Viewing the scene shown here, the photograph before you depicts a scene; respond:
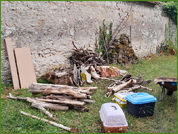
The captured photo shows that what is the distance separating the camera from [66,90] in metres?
4.43

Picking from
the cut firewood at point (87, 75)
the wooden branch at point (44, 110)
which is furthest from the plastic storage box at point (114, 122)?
the cut firewood at point (87, 75)

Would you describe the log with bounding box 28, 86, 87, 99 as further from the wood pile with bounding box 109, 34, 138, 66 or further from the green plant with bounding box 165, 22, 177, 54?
the green plant with bounding box 165, 22, 177, 54

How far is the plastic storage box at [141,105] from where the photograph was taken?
3.76m

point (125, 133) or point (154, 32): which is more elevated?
point (154, 32)

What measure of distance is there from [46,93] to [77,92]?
930mm

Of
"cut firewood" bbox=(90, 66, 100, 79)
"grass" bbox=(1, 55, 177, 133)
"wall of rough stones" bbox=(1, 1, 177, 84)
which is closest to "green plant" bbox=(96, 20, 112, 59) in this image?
"wall of rough stones" bbox=(1, 1, 177, 84)

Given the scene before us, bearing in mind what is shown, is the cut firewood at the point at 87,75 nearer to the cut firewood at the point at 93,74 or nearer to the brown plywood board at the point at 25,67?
the cut firewood at the point at 93,74

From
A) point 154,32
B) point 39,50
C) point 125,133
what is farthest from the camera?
point 154,32

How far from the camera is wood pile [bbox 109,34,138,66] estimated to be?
9666 millimetres

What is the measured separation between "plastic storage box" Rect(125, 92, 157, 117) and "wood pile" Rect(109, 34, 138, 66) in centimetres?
584

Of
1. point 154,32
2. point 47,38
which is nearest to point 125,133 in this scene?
point 47,38

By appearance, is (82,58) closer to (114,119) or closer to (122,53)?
(122,53)

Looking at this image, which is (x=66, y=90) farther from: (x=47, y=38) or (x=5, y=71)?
(x=47, y=38)

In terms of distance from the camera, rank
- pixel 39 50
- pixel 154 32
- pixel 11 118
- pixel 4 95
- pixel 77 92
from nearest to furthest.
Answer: pixel 11 118 → pixel 77 92 → pixel 4 95 → pixel 39 50 → pixel 154 32
